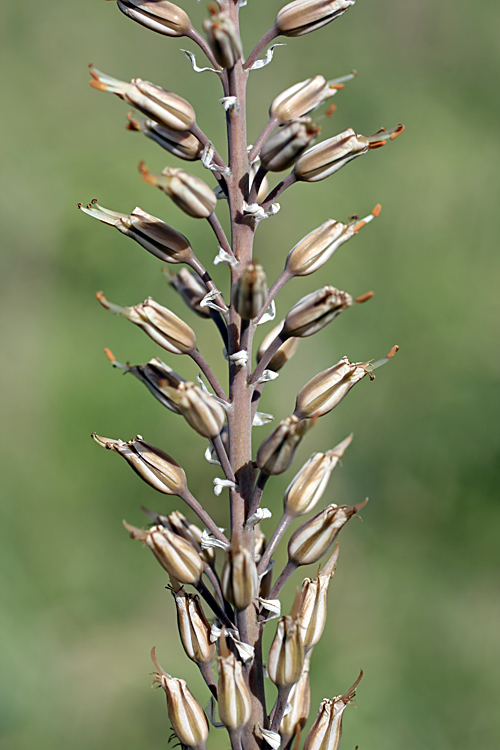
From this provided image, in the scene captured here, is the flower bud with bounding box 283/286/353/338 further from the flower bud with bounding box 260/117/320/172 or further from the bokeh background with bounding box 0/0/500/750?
the bokeh background with bounding box 0/0/500/750

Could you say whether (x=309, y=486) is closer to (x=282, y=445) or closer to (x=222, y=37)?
(x=282, y=445)

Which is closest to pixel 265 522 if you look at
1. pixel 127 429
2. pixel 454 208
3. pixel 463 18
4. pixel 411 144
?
pixel 127 429

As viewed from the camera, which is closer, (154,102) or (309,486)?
(154,102)

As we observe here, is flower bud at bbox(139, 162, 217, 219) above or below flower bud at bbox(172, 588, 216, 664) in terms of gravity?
above

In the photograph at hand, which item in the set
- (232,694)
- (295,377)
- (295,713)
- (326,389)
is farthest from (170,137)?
(295,377)

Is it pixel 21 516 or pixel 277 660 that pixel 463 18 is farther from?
pixel 277 660

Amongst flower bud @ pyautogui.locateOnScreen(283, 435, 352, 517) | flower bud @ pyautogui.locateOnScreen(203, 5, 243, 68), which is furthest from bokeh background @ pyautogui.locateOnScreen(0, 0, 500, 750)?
flower bud @ pyautogui.locateOnScreen(203, 5, 243, 68)
